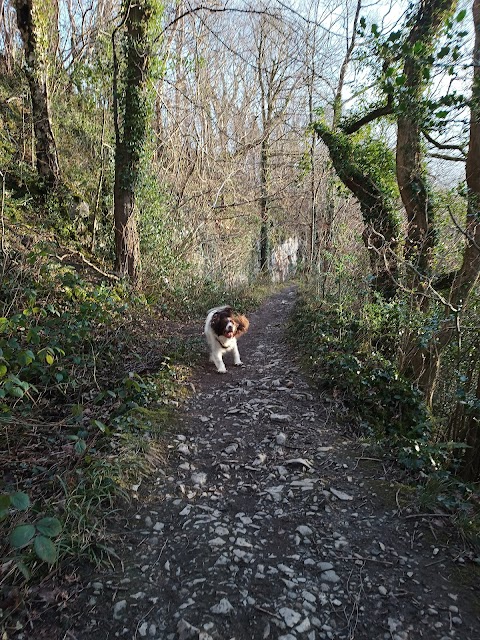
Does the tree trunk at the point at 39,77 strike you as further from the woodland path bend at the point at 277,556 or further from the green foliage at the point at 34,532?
the green foliage at the point at 34,532

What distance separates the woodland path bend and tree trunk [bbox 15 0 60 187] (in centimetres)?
739

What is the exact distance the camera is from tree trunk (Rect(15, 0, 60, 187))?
8148mm

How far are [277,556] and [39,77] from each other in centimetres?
983

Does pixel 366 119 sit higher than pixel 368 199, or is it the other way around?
pixel 366 119

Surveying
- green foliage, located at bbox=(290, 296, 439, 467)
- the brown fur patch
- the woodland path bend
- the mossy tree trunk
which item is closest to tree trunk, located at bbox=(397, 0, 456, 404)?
green foliage, located at bbox=(290, 296, 439, 467)

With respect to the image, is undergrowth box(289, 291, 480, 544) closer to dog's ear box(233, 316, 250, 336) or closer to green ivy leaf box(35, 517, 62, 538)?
dog's ear box(233, 316, 250, 336)

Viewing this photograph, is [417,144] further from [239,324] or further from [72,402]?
[72,402]

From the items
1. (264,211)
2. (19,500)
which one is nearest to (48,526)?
(19,500)

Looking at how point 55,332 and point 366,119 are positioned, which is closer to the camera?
point 55,332

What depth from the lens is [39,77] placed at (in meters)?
8.34

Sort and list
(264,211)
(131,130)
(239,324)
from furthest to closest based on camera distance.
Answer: (264,211) < (131,130) < (239,324)

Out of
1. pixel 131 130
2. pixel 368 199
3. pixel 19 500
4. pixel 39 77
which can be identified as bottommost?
pixel 19 500

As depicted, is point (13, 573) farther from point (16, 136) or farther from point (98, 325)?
point (16, 136)

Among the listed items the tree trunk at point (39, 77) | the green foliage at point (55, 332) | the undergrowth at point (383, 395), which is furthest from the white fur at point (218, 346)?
the tree trunk at point (39, 77)
